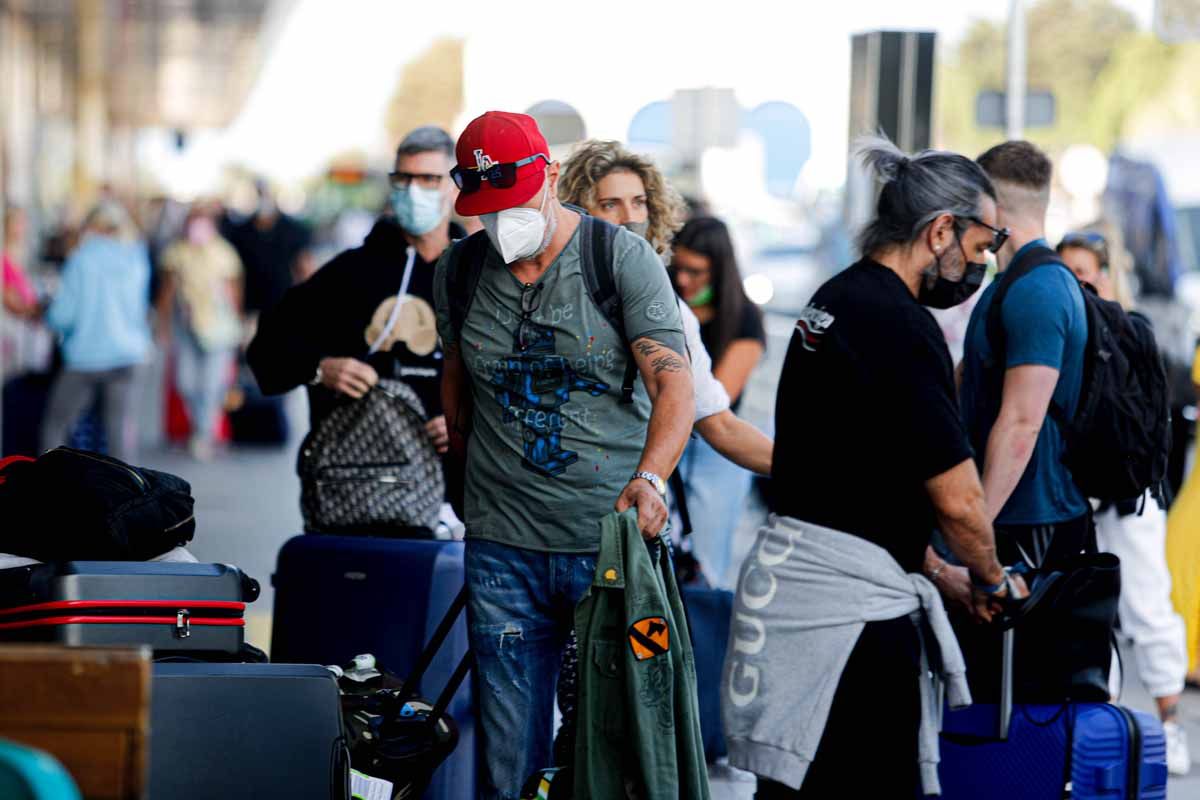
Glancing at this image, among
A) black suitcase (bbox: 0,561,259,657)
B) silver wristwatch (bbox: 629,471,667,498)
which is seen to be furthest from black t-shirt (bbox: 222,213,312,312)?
silver wristwatch (bbox: 629,471,667,498)

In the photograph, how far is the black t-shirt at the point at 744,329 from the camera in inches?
276

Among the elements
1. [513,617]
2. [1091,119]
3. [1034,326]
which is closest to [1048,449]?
[1034,326]

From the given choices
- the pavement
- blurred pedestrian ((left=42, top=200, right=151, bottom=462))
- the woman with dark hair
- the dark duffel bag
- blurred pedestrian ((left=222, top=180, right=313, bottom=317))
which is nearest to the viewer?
the dark duffel bag

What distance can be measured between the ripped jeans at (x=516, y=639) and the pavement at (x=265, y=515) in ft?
5.85

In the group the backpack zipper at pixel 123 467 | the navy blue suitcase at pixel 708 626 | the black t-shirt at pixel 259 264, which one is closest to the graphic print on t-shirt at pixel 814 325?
the backpack zipper at pixel 123 467

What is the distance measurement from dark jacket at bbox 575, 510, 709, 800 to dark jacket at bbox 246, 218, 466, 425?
1.84 meters

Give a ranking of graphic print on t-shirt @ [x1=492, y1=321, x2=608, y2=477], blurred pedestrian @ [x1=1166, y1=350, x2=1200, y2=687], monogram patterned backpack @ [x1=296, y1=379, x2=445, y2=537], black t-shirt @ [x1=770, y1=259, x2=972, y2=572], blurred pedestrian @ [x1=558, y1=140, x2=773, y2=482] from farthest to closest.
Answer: blurred pedestrian @ [x1=1166, y1=350, x2=1200, y2=687] → monogram patterned backpack @ [x1=296, y1=379, x2=445, y2=537] → blurred pedestrian @ [x1=558, y1=140, x2=773, y2=482] → graphic print on t-shirt @ [x1=492, y1=321, x2=608, y2=477] → black t-shirt @ [x1=770, y1=259, x2=972, y2=572]

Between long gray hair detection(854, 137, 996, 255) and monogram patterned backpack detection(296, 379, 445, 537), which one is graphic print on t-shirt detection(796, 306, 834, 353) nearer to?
long gray hair detection(854, 137, 996, 255)

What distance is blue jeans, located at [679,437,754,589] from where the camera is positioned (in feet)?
23.2

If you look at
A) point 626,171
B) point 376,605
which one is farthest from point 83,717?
point 626,171

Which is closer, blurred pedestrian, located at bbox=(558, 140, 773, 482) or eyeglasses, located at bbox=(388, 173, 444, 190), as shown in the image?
blurred pedestrian, located at bbox=(558, 140, 773, 482)

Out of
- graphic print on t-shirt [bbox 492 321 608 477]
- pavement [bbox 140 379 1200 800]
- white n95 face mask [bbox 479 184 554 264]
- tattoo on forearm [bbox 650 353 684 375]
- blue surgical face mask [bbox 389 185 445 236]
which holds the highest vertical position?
blue surgical face mask [bbox 389 185 445 236]

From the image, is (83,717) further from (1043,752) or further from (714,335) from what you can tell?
(714,335)

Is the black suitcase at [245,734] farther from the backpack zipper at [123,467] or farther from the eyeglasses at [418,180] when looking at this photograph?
the eyeglasses at [418,180]
